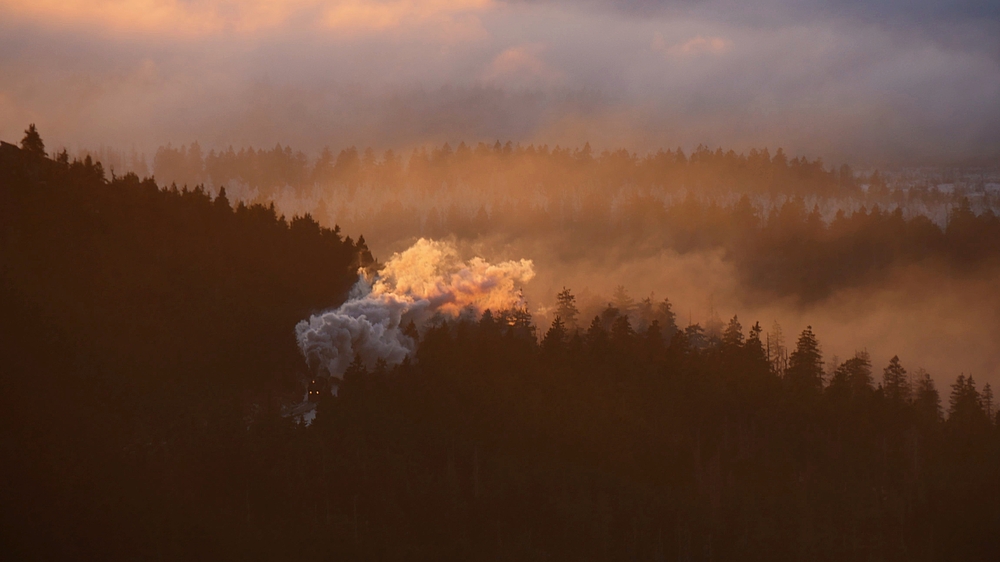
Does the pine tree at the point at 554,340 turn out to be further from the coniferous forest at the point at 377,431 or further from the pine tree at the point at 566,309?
the pine tree at the point at 566,309

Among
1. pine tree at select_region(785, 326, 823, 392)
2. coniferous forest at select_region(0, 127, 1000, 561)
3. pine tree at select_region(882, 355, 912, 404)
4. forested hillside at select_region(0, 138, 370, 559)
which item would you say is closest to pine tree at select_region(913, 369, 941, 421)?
coniferous forest at select_region(0, 127, 1000, 561)

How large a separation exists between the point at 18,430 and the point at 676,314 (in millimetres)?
122159

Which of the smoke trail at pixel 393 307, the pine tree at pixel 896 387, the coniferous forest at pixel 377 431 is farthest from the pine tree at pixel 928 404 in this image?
the smoke trail at pixel 393 307

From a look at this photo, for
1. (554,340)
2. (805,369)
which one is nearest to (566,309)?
(554,340)

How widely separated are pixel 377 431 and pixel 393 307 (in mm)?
26035

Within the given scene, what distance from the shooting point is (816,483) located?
120 m

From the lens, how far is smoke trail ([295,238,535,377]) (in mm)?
123625

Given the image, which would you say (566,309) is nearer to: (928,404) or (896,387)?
(896,387)

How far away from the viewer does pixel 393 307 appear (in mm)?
138500

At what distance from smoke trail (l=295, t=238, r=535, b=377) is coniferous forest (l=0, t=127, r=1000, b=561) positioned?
2.69 metres

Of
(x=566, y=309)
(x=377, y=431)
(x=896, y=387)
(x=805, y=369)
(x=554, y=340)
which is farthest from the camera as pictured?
(x=566, y=309)

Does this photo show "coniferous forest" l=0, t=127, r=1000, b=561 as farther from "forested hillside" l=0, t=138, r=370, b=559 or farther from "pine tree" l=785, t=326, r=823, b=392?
"pine tree" l=785, t=326, r=823, b=392

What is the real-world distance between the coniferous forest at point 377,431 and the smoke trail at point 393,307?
106 inches

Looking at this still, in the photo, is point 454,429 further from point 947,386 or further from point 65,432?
point 947,386
